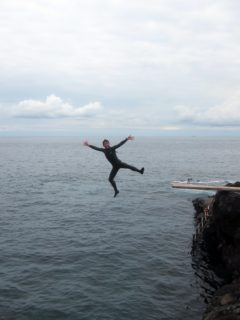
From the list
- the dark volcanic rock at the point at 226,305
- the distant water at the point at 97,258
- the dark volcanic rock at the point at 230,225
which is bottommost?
the distant water at the point at 97,258

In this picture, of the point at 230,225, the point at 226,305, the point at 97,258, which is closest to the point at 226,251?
the point at 230,225

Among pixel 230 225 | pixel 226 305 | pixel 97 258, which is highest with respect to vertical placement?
pixel 230 225

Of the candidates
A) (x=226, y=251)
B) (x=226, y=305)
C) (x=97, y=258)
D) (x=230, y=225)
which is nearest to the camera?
(x=226, y=305)

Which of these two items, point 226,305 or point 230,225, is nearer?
point 226,305

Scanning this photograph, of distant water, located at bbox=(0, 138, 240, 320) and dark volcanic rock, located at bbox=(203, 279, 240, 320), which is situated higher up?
dark volcanic rock, located at bbox=(203, 279, 240, 320)

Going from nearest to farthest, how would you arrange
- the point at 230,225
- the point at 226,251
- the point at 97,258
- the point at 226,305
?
the point at 226,305 < the point at 230,225 < the point at 226,251 < the point at 97,258

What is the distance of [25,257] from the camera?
32938 mm

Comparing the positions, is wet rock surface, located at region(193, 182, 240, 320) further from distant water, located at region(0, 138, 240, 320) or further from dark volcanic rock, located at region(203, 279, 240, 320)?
distant water, located at region(0, 138, 240, 320)

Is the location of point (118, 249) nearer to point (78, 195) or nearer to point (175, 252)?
point (175, 252)

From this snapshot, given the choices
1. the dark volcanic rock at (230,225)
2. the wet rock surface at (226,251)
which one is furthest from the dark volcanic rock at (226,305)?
the dark volcanic rock at (230,225)

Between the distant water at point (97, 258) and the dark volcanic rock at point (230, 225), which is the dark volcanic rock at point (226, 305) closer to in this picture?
the distant water at point (97, 258)

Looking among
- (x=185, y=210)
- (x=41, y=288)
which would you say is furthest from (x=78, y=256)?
(x=185, y=210)

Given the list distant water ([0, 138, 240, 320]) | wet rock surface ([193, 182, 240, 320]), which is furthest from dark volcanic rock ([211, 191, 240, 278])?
distant water ([0, 138, 240, 320])

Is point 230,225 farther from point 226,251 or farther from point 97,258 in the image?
point 97,258
